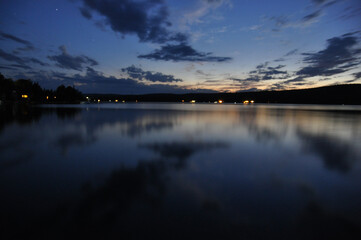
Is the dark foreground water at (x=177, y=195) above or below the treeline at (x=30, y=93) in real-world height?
below

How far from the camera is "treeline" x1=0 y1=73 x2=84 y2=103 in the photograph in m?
92.9

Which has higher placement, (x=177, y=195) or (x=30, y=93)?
(x=30, y=93)

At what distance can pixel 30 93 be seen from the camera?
117375 millimetres

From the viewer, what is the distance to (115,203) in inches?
219

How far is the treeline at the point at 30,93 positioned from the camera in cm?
9294

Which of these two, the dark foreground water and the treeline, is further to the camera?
the treeline

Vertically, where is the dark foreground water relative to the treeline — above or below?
below

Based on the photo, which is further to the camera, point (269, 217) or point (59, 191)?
point (59, 191)

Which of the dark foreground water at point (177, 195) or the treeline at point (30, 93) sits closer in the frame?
the dark foreground water at point (177, 195)

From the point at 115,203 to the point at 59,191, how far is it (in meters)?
2.11

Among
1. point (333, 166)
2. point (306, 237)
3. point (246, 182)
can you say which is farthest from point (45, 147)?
point (333, 166)

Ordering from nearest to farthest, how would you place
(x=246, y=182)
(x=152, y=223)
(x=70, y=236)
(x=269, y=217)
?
(x=70, y=236)
(x=152, y=223)
(x=269, y=217)
(x=246, y=182)

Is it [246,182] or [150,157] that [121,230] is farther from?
[150,157]

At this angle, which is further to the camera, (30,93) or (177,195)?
(30,93)
